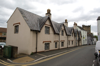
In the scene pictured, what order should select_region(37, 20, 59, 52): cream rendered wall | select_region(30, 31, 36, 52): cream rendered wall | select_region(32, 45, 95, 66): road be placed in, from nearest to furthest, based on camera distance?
select_region(32, 45, 95, 66): road
select_region(30, 31, 36, 52): cream rendered wall
select_region(37, 20, 59, 52): cream rendered wall

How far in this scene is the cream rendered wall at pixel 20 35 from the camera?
450 inches

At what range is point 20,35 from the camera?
12.5 metres

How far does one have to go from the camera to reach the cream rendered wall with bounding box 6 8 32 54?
11438 millimetres

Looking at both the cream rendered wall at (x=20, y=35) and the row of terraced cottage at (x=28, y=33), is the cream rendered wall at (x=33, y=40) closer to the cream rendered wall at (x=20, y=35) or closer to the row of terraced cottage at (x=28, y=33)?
the row of terraced cottage at (x=28, y=33)

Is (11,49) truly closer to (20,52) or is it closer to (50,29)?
(20,52)

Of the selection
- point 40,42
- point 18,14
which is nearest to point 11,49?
point 40,42

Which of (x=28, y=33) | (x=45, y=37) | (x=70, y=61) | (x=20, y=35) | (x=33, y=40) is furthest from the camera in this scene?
(x=45, y=37)

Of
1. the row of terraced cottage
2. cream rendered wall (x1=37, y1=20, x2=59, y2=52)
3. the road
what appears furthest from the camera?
cream rendered wall (x1=37, y1=20, x2=59, y2=52)

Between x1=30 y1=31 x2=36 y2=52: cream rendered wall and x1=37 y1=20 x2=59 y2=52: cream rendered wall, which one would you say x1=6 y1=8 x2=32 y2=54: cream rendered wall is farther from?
x1=37 y1=20 x2=59 y2=52: cream rendered wall

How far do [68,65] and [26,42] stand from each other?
6982 mm

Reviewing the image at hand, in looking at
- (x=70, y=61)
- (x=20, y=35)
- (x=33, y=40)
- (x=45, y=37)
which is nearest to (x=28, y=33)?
(x=33, y=40)

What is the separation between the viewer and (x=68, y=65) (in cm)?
711

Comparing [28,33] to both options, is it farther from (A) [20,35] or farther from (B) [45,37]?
(B) [45,37]

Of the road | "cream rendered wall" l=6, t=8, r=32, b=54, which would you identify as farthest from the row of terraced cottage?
the road
